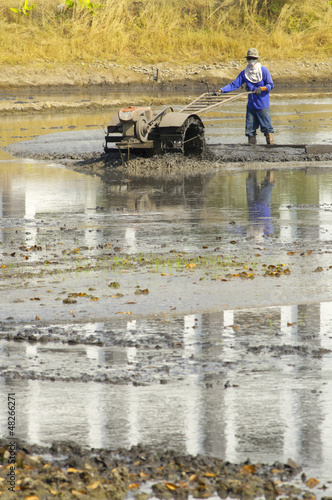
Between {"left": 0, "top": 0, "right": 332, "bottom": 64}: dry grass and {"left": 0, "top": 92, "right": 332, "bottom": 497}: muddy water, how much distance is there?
1136 inches

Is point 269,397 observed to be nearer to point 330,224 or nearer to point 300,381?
point 300,381

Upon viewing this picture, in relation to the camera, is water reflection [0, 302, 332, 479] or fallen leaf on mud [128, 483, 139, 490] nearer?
fallen leaf on mud [128, 483, 139, 490]

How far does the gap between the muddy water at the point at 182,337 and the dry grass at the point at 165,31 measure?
94.7 feet

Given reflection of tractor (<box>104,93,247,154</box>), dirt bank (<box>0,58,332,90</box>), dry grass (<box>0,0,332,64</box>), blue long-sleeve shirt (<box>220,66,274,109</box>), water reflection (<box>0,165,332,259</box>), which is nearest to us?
water reflection (<box>0,165,332,259</box>)

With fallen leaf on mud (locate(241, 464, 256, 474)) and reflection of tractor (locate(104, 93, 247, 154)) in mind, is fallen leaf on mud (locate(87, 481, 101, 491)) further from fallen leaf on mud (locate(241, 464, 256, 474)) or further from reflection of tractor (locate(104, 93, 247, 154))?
reflection of tractor (locate(104, 93, 247, 154))

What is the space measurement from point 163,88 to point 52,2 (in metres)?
11.1

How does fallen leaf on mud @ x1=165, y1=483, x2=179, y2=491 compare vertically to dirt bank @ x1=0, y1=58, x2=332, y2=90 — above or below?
below

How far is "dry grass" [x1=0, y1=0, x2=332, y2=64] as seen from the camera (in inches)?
1535

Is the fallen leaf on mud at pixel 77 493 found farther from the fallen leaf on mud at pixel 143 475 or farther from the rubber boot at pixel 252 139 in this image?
the rubber boot at pixel 252 139

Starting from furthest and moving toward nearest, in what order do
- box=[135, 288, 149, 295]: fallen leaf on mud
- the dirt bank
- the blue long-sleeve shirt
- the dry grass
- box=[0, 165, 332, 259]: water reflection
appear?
the dry grass
the dirt bank
the blue long-sleeve shirt
box=[0, 165, 332, 259]: water reflection
box=[135, 288, 149, 295]: fallen leaf on mud

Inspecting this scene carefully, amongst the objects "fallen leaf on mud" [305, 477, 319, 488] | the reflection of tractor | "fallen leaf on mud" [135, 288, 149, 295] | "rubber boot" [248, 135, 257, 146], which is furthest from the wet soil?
"rubber boot" [248, 135, 257, 146]

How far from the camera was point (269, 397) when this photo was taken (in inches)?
173

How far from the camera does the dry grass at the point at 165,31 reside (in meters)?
39.0

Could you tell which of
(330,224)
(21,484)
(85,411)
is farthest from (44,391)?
(330,224)
